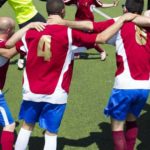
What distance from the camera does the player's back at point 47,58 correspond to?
4.43 metres

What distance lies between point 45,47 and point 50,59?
132mm

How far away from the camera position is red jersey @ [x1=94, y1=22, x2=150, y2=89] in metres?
4.61

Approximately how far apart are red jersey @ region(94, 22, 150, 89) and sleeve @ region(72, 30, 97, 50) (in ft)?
0.71

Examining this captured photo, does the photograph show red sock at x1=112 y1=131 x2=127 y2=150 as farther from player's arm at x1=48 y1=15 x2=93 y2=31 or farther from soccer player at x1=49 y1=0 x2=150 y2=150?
player's arm at x1=48 y1=15 x2=93 y2=31

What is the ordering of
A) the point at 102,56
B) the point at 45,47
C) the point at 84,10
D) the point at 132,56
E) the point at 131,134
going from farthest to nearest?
the point at 84,10
the point at 102,56
the point at 131,134
the point at 132,56
the point at 45,47

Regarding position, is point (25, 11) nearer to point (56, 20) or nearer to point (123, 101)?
point (56, 20)

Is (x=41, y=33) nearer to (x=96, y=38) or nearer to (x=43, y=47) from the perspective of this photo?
(x=43, y=47)

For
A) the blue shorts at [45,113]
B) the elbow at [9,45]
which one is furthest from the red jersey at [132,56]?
the elbow at [9,45]

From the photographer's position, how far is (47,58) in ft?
14.6

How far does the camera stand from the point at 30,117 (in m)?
4.72

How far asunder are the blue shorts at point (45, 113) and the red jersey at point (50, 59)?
77 millimetres

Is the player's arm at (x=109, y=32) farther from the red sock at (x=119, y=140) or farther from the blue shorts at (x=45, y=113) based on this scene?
the red sock at (x=119, y=140)

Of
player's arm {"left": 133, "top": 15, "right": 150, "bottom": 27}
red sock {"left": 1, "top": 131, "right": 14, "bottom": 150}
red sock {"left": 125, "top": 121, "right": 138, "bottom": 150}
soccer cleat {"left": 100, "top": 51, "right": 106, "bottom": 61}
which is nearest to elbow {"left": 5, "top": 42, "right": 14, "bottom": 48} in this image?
red sock {"left": 1, "top": 131, "right": 14, "bottom": 150}

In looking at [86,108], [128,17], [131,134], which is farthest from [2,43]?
[86,108]
